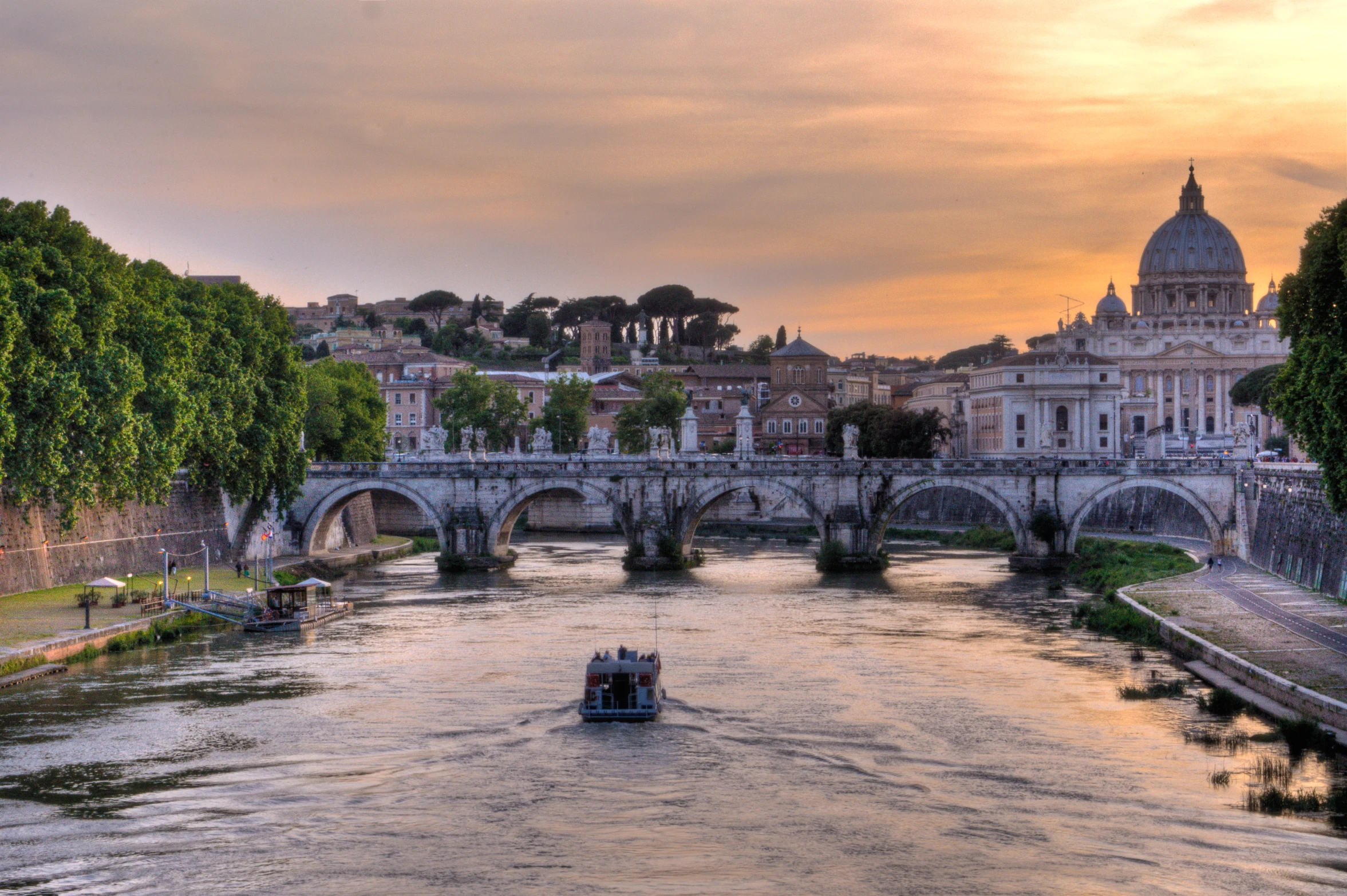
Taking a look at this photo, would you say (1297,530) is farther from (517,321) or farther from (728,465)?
(517,321)

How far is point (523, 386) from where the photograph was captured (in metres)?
130

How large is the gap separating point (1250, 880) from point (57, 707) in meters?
24.0

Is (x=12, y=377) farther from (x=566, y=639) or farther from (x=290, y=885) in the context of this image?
(x=290, y=885)

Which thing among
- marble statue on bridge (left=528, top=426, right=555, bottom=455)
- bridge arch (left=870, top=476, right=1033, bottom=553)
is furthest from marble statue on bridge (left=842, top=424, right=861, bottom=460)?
marble statue on bridge (left=528, top=426, right=555, bottom=455)

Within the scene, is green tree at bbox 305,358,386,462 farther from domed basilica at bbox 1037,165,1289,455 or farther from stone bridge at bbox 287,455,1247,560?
domed basilica at bbox 1037,165,1289,455

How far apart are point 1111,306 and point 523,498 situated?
117018mm

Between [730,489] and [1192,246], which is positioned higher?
[1192,246]

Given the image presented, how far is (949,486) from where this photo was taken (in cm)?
6569

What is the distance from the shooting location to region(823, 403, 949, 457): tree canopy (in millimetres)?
107438

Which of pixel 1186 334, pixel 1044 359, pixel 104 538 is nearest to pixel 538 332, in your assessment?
pixel 1186 334

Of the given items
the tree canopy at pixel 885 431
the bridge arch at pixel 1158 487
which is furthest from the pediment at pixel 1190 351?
the bridge arch at pixel 1158 487

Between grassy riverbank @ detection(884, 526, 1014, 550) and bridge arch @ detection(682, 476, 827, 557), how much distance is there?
14.1 meters

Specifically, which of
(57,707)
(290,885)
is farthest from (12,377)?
(290,885)

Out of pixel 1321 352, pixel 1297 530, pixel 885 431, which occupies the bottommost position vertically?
pixel 1297 530
